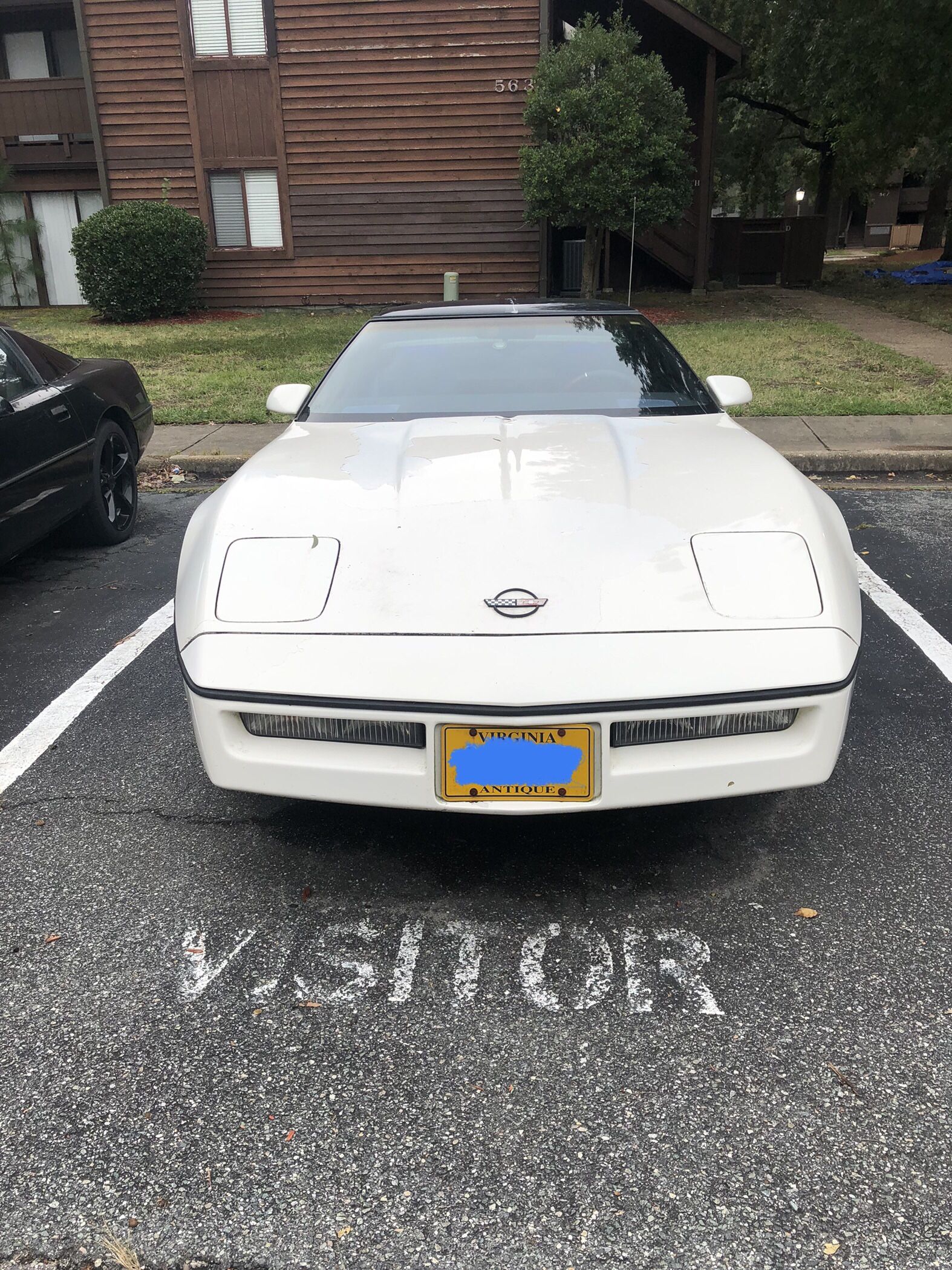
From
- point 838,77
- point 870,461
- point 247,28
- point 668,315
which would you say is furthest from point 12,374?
point 838,77

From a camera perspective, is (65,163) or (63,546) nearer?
(63,546)

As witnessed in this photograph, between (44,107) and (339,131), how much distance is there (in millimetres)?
6654

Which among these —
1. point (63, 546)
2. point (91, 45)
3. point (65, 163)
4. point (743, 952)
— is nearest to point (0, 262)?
point (65, 163)

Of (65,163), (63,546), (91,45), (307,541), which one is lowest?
(63,546)

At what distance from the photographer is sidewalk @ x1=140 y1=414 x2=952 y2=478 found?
22.6 ft

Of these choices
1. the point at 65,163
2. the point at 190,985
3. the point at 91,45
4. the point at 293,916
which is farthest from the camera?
the point at 65,163

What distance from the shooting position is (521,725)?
2.21 meters

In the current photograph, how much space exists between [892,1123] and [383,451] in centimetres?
221

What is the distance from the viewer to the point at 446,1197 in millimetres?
1711

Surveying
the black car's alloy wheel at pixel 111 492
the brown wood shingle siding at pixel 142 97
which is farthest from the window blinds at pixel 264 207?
the black car's alloy wheel at pixel 111 492

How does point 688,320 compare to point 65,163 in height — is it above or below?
below

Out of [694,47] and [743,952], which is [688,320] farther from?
[743,952]

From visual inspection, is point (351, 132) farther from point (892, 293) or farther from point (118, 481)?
point (118, 481)

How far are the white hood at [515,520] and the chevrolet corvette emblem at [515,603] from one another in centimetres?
2
